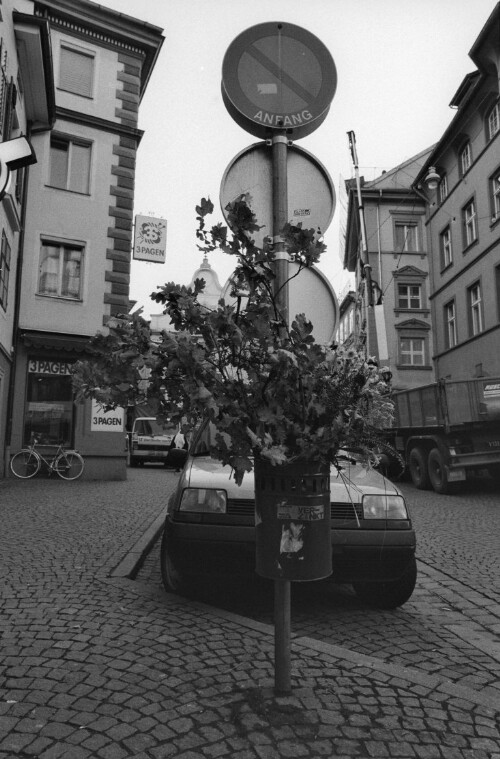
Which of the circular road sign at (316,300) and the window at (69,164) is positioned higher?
the window at (69,164)

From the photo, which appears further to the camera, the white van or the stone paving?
the white van

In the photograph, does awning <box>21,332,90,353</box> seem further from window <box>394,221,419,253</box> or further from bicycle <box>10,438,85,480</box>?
window <box>394,221,419,253</box>

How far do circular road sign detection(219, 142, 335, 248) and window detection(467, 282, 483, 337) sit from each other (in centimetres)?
2107

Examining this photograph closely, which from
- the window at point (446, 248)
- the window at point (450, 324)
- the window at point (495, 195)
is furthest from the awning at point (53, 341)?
the window at point (446, 248)

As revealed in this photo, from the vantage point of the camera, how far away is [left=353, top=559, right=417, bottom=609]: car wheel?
14.1ft

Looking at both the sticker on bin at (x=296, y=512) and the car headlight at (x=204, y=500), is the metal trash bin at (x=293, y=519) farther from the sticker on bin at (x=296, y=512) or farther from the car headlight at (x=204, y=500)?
the car headlight at (x=204, y=500)

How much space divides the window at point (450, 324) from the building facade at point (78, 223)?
14663 millimetres

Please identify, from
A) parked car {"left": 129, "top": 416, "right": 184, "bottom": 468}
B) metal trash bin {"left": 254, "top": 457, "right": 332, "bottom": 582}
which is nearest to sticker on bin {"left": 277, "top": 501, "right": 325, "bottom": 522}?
metal trash bin {"left": 254, "top": 457, "right": 332, "bottom": 582}

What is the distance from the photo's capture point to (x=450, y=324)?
1040 inches

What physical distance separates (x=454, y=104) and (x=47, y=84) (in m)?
16.7

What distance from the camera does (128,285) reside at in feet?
55.0

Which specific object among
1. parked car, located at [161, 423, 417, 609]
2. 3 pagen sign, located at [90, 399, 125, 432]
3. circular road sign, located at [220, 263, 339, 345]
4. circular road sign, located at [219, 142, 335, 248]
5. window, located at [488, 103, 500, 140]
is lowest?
parked car, located at [161, 423, 417, 609]

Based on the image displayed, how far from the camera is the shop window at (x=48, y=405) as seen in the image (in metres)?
15.2

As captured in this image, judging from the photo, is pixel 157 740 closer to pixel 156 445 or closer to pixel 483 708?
pixel 483 708
